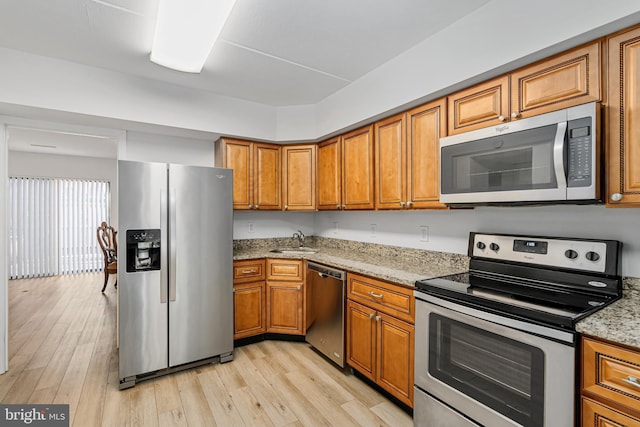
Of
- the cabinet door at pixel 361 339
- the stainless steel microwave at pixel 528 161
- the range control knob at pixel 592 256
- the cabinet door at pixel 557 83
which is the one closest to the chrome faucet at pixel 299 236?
the cabinet door at pixel 361 339

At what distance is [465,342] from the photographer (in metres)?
1.59

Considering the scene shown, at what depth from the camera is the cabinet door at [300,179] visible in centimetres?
342

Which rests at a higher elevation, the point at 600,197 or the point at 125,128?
the point at 125,128

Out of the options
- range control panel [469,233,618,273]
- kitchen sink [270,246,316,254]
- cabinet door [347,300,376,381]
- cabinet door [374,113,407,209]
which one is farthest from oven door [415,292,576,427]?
kitchen sink [270,246,316,254]

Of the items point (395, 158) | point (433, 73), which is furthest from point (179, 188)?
point (433, 73)

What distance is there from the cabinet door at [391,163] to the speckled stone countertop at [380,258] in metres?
0.49

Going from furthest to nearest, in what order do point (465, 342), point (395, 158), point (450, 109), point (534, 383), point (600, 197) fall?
point (395, 158)
point (450, 109)
point (465, 342)
point (600, 197)
point (534, 383)

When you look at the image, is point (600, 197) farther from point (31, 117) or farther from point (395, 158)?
point (31, 117)

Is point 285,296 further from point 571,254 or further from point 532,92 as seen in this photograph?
point 532,92

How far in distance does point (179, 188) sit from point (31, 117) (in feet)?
4.69

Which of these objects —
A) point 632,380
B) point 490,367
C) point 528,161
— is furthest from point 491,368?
point 528,161

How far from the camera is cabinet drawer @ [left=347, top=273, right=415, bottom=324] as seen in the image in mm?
1975

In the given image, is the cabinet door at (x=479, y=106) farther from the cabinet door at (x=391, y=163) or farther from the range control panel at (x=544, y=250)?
the range control panel at (x=544, y=250)

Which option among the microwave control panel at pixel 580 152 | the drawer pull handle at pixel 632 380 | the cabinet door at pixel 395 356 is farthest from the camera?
the cabinet door at pixel 395 356
